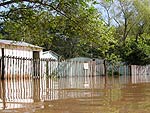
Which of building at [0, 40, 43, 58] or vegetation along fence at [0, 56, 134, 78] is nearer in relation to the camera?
vegetation along fence at [0, 56, 134, 78]

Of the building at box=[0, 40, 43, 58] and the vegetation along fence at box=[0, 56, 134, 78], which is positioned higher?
the building at box=[0, 40, 43, 58]

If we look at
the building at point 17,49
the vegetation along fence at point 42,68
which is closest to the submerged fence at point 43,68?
the vegetation along fence at point 42,68

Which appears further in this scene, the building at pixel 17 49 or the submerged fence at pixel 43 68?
the building at pixel 17 49

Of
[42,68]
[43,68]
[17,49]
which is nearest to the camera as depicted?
[42,68]

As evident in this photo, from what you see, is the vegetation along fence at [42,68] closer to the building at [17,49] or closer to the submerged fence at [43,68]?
the submerged fence at [43,68]

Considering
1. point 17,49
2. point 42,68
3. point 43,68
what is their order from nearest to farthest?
point 42,68 → point 43,68 → point 17,49

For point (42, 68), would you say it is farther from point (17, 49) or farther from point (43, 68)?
point (17, 49)

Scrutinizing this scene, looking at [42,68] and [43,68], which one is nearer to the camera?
[42,68]

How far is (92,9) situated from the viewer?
451 inches

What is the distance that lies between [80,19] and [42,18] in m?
1.66

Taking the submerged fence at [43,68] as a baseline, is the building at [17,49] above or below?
above

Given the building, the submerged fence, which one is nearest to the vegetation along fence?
the submerged fence

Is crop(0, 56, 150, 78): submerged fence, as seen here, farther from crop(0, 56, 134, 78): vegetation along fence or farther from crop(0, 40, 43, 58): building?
crop(0, 40, 43, 58): building

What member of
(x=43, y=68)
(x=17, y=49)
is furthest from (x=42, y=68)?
(x=17, y=49)
